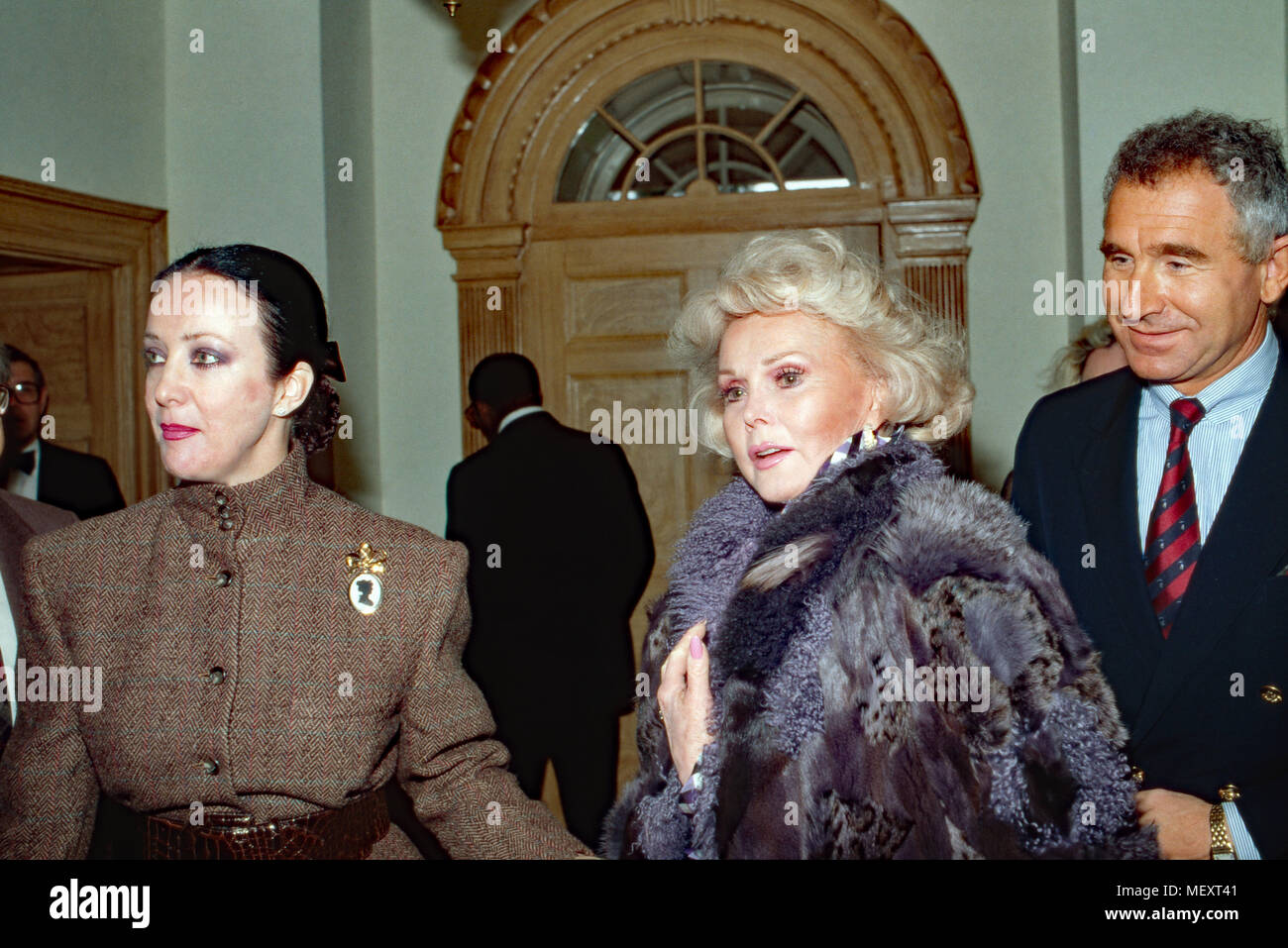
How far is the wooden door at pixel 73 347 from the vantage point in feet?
14.9

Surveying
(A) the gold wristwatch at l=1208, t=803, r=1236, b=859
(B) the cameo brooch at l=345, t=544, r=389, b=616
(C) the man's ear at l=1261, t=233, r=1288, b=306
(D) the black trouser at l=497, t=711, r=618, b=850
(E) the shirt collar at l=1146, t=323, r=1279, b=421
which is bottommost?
(D) the black trouser at l=497, t=711, r=618, b=850

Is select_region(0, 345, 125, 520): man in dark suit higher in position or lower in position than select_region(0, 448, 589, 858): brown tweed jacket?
higher

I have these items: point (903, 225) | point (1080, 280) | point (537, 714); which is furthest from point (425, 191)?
point (1080, 280)

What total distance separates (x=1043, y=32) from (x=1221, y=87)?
34.0 inches

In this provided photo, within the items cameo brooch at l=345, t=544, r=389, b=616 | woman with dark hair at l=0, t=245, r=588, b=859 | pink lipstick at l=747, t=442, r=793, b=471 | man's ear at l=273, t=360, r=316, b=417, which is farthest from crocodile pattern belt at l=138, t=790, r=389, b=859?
pink lipstick at l=747, t=442, r=793, b=471

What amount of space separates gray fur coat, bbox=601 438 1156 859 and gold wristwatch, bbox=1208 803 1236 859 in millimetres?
157

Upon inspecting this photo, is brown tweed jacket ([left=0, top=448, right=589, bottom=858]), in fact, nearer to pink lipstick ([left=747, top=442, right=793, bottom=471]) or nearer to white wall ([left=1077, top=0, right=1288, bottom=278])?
pink lipstick ([left=747, top=442, right=793, bottom=471])

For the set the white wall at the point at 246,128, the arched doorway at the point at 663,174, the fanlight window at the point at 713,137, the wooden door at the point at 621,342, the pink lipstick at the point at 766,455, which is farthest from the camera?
the wooden door at the point at 621,342

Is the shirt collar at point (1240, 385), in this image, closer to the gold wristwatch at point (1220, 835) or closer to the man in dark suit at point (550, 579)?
the gold wristwatch at point (1220, 835)

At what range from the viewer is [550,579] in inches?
151

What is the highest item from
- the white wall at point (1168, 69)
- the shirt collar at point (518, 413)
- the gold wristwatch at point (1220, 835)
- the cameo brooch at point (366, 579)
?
the white wall at point (1168, 69)

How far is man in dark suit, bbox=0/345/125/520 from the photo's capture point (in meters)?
3.83

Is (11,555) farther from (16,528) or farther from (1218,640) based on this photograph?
(1218,640)

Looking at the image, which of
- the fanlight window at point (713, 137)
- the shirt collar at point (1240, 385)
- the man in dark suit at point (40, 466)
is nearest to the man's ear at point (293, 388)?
the shirt collar at point (1240, 385)
